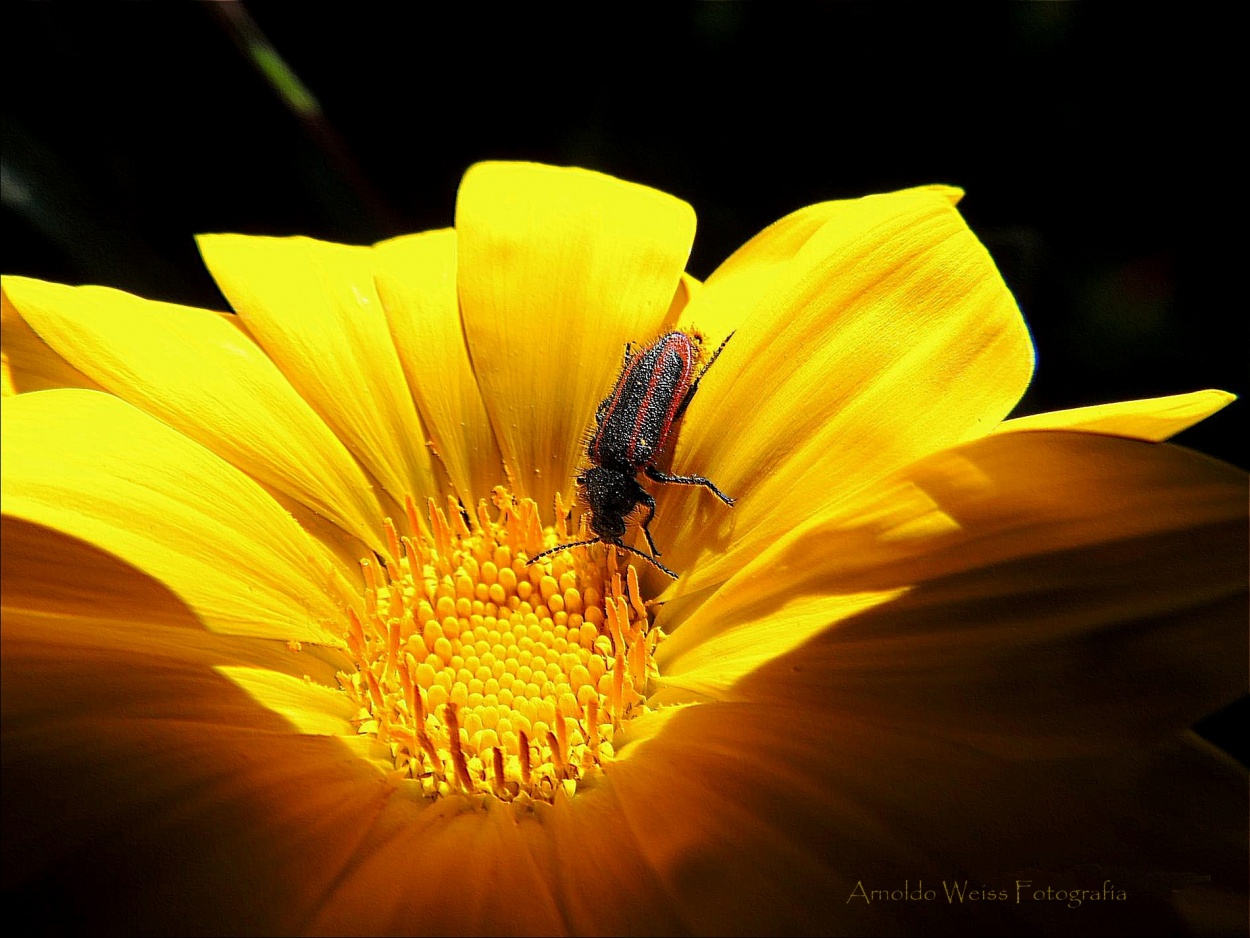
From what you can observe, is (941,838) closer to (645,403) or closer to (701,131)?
(645,403)

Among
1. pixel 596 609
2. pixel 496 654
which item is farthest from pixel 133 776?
pixel 596 609

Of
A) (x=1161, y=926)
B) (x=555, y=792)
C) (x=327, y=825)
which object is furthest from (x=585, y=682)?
(x=1161, y=926)

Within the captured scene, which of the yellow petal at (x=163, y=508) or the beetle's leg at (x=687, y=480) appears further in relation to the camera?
the beetle's leg at (x=687, y=480)

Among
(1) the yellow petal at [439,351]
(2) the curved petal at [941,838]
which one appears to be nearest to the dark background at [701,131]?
(1) the yellow petal at [439,351]

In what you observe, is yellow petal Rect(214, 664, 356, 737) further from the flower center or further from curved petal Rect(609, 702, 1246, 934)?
curved petal Rect(609, 702, 1246, 934)

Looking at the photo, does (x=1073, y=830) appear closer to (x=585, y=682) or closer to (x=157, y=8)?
(x=585, y=682)

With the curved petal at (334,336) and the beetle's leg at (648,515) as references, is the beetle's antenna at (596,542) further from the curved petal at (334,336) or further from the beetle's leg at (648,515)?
the curved petal at (334,336)
